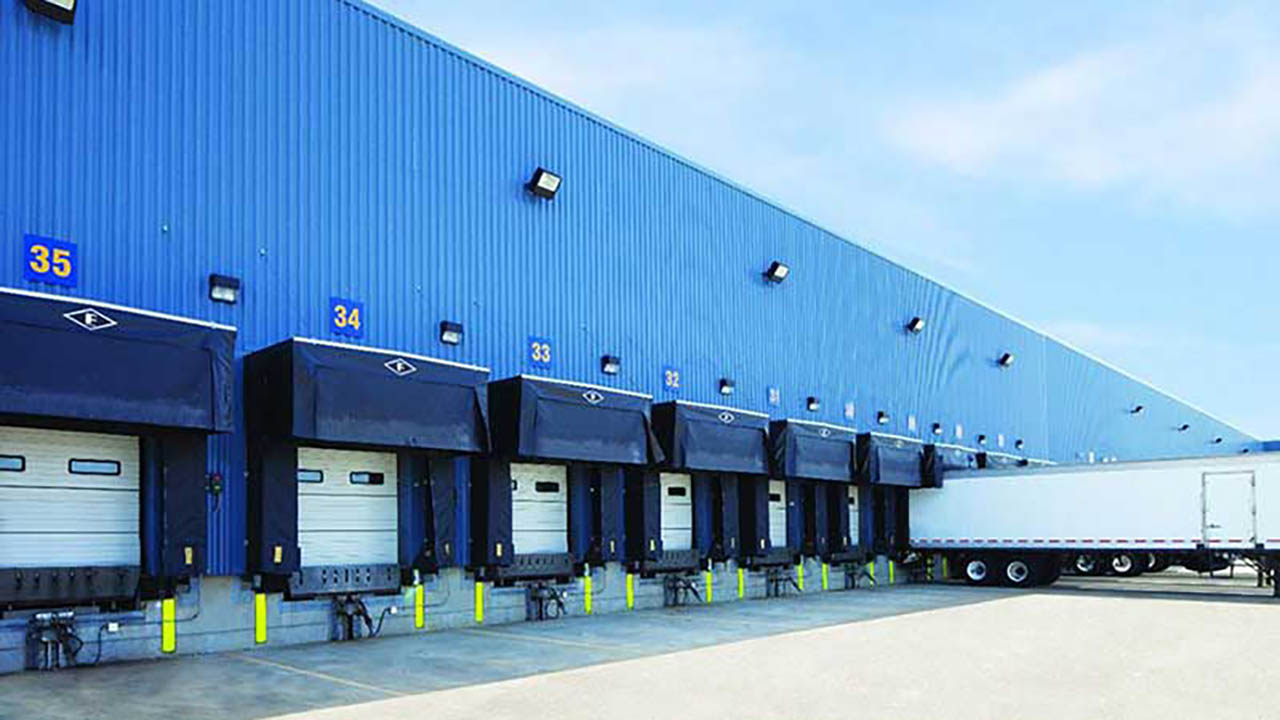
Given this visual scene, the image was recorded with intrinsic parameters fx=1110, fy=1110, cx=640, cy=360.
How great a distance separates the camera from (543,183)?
61.3ft

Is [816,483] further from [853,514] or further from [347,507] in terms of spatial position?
[347,507]

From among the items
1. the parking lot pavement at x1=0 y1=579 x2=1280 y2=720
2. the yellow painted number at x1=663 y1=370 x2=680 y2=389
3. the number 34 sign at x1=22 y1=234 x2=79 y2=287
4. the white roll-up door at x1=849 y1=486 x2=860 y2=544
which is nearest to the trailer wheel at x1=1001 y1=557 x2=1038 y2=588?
the white roll-up door at x1=849 y1=486 x2=860 y2=544

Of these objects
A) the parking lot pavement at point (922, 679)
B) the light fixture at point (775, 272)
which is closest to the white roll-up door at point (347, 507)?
the parking lot pavement at point (922, 679)

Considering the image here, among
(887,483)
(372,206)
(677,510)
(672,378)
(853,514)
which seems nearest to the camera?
(372,206)

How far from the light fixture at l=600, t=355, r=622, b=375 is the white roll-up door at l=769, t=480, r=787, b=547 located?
18.9ft

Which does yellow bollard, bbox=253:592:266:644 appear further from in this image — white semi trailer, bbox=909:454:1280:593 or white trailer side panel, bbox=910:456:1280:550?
white trailer side panel, bbox=910:456:1280:550

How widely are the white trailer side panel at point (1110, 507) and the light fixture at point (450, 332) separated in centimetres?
1513

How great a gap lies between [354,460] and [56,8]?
257 inches

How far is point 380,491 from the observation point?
50.7 ft

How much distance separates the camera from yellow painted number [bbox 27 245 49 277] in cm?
1195

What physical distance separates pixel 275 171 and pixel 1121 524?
1910cm

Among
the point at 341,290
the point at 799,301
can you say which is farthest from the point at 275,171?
the point at 799,301

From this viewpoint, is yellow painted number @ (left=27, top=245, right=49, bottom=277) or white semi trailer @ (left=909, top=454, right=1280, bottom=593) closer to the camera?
yellow painted number @ (left=27, top=245, right=49, bottom=277)

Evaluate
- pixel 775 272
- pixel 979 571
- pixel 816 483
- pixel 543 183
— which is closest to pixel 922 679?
pixel 543 183
